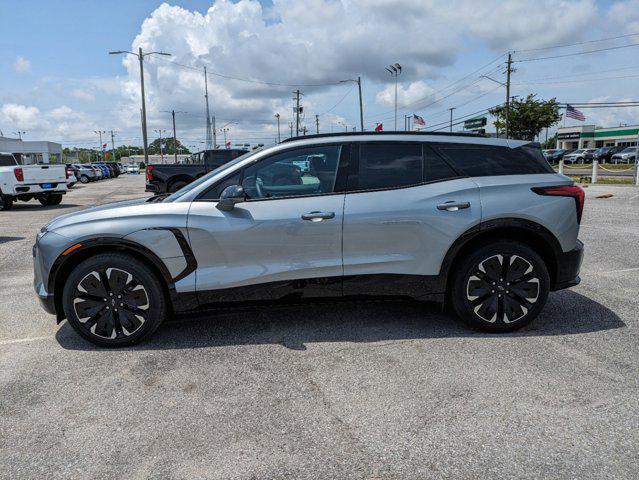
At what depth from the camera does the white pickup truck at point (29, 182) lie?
1588cm

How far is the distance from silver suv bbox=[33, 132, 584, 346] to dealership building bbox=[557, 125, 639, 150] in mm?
82192

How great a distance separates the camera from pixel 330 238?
13.5 feet

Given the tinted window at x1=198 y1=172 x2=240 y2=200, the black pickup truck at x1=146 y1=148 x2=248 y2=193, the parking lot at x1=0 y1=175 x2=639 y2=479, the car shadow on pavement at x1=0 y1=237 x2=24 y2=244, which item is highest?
the black pickup truck at x1=146 y1=148 x2=248 y2=193

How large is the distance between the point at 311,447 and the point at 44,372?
2232mm

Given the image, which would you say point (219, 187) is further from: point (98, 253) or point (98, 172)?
point (98, 172)

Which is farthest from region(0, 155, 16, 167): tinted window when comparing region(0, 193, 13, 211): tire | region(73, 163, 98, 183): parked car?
region(73, 163, 98, 183): parked car

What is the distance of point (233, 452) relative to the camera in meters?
2.71

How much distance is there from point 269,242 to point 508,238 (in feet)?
6.72

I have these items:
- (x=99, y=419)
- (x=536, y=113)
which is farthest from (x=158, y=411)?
(x=536, y=113)

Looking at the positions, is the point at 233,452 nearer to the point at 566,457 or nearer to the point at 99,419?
the point at 99,419

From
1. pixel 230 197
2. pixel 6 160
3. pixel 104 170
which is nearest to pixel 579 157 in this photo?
pixel 104 170

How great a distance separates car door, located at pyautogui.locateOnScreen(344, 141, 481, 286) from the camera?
414cm

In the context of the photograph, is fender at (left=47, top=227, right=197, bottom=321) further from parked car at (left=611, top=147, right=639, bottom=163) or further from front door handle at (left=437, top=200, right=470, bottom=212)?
parked car at (left=611, top=147, right=639, bottom=163)

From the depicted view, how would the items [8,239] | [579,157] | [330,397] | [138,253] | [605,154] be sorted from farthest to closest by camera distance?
[579,157] < [605,154] < [8,239] < [138,253] < [330,397]
